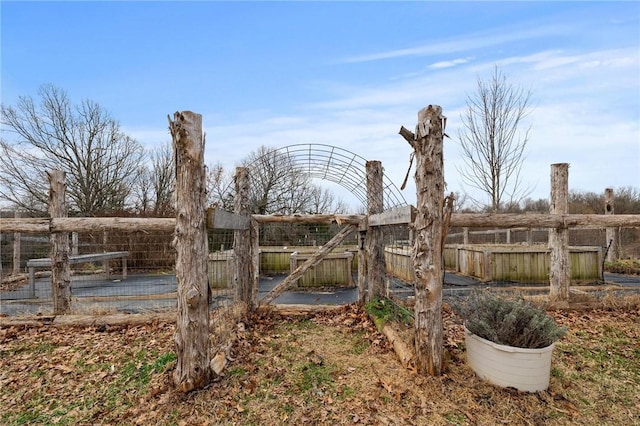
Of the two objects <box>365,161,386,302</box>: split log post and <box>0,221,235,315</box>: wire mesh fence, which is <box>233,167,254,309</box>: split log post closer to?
<box>0,221,235,315</box>: wire mesh fence

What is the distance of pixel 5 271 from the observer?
1018 centimetres

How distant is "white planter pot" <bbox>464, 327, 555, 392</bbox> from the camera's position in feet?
8.48

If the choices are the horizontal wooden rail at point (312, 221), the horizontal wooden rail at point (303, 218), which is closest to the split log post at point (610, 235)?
the horizontal wooden rail at point (312, 221)

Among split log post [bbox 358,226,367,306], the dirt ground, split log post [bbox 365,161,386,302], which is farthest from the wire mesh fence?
split log post [bbox 365,161,386,302]

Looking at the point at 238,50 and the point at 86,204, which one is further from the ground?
the point at 238,50

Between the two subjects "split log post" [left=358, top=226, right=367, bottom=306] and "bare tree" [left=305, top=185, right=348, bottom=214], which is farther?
"bare tree" [left=305, top=185, right=348, bottom=214]

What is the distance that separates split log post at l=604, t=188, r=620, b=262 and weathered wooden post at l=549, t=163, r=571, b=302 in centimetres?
628

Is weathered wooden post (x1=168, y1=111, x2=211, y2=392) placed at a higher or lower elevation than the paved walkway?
higher

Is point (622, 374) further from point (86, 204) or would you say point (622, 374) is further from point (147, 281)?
point (86, 204)

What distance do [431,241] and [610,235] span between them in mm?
11918

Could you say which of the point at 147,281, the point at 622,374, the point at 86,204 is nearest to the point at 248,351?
the point at 622,374

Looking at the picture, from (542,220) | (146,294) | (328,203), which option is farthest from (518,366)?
(328,203)

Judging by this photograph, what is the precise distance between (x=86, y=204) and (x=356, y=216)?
15700mm

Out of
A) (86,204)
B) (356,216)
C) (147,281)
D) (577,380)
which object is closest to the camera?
(577,380)
